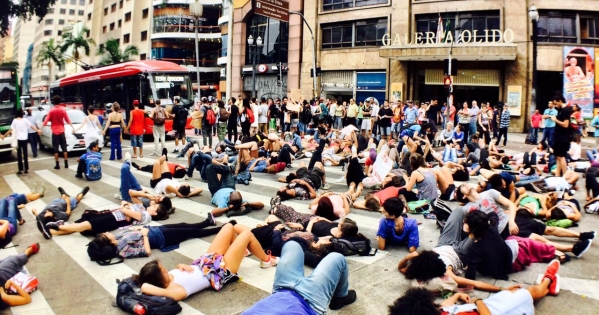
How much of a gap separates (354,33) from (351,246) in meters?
25.8

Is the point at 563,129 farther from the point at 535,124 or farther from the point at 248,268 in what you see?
the point at 535,124

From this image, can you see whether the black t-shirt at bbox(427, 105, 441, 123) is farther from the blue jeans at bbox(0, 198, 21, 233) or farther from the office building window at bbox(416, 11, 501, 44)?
the blue jeans at bbox(0, 198, 21, 233)

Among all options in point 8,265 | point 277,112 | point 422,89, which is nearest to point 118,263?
point 8,265

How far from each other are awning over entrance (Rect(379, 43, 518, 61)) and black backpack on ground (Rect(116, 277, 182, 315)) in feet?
73.4

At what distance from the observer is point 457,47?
23141 mm

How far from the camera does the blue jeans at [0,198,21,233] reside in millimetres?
7117

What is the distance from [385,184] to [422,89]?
20.1 meters

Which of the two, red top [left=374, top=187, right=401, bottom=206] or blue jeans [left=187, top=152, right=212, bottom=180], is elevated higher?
blue jeans [left=187, top=152, right=212, bottom=180]

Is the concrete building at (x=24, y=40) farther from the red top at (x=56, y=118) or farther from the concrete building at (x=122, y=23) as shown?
the red top at (x=56, y=118)

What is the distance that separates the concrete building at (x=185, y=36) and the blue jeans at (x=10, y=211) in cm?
4555

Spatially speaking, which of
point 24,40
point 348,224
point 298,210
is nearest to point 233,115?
point 298,210

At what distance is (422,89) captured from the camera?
89.7 feet

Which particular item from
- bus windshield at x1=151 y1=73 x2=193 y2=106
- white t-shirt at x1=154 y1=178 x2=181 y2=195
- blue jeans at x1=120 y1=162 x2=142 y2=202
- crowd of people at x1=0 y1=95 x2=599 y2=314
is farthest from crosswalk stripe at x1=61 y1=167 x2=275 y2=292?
bus windshield at x1=151 y1=73 x2=193 y2=106

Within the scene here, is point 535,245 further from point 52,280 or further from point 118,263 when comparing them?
point 52,280
